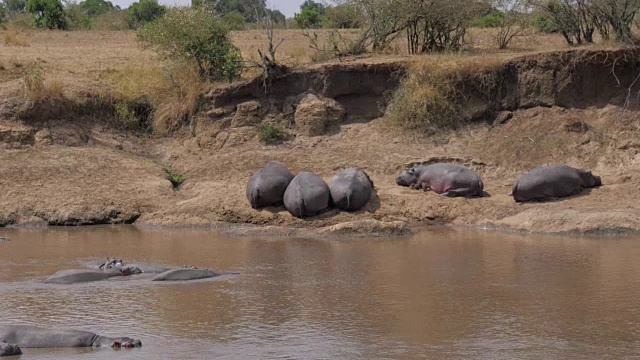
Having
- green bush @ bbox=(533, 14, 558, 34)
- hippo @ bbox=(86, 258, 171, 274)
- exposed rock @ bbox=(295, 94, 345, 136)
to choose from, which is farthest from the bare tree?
hippo @ bbox=(86, 258, 171, 274)

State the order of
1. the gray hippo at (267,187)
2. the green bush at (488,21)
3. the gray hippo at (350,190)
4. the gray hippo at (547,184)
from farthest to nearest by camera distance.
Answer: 1. the green bush at (488,21)
2. the gray hippo at (267,187)
3. the gray hippo at (547,184)
4. the gray hippo at (350,190)

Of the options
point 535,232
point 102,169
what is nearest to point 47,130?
point 102,169

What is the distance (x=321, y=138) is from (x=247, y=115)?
156 cm

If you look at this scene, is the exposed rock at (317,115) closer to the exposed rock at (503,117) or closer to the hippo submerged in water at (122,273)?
the exposed rock at (503,117)

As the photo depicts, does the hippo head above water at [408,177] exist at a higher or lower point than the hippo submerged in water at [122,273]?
higher

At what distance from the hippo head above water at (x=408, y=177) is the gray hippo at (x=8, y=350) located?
9355 millimetres

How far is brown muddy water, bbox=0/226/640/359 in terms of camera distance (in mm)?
8203

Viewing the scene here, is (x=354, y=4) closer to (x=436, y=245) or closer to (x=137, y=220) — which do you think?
(x=137, y=220)

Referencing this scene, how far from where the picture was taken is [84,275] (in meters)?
11.1

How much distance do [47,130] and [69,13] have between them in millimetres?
16114

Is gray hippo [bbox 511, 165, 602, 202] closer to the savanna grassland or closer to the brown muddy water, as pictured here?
the savanna grassland

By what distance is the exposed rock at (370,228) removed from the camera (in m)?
14.2

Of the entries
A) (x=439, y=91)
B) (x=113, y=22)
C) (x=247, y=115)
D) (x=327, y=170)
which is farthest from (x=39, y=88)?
(x=113, y=22)

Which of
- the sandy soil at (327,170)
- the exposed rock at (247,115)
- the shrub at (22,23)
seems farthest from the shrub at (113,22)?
the sandy soil at (327,170)
